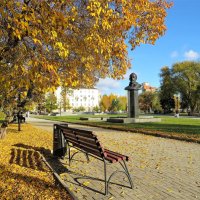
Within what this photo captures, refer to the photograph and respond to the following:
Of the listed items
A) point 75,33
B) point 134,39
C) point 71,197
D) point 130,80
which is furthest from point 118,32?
point 130,80

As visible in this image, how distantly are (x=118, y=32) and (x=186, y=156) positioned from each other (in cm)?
451

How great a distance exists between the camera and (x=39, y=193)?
16.6 feet

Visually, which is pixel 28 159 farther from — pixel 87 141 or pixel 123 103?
pixel 123 103

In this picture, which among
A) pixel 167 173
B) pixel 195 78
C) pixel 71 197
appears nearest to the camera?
pixel 71 197

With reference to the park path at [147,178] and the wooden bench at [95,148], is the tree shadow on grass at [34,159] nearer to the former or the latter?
the park path at [147,178]

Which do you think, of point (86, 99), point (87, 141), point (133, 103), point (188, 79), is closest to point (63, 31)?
point (87, 141)

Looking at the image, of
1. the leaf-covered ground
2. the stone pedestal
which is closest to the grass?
the stone pedestal

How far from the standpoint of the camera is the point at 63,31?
6031 millimetres

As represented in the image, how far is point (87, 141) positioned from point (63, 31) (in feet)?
7.76

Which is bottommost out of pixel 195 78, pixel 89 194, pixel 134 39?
pixel 89 194

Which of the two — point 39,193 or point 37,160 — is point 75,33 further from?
point 39,193

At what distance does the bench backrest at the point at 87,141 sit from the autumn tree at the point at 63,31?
3.67 ft

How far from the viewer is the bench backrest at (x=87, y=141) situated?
18.5 ft

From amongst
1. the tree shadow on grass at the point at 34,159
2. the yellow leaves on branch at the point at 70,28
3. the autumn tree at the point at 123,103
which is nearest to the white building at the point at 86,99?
the autumn tree at the point at 123,103
